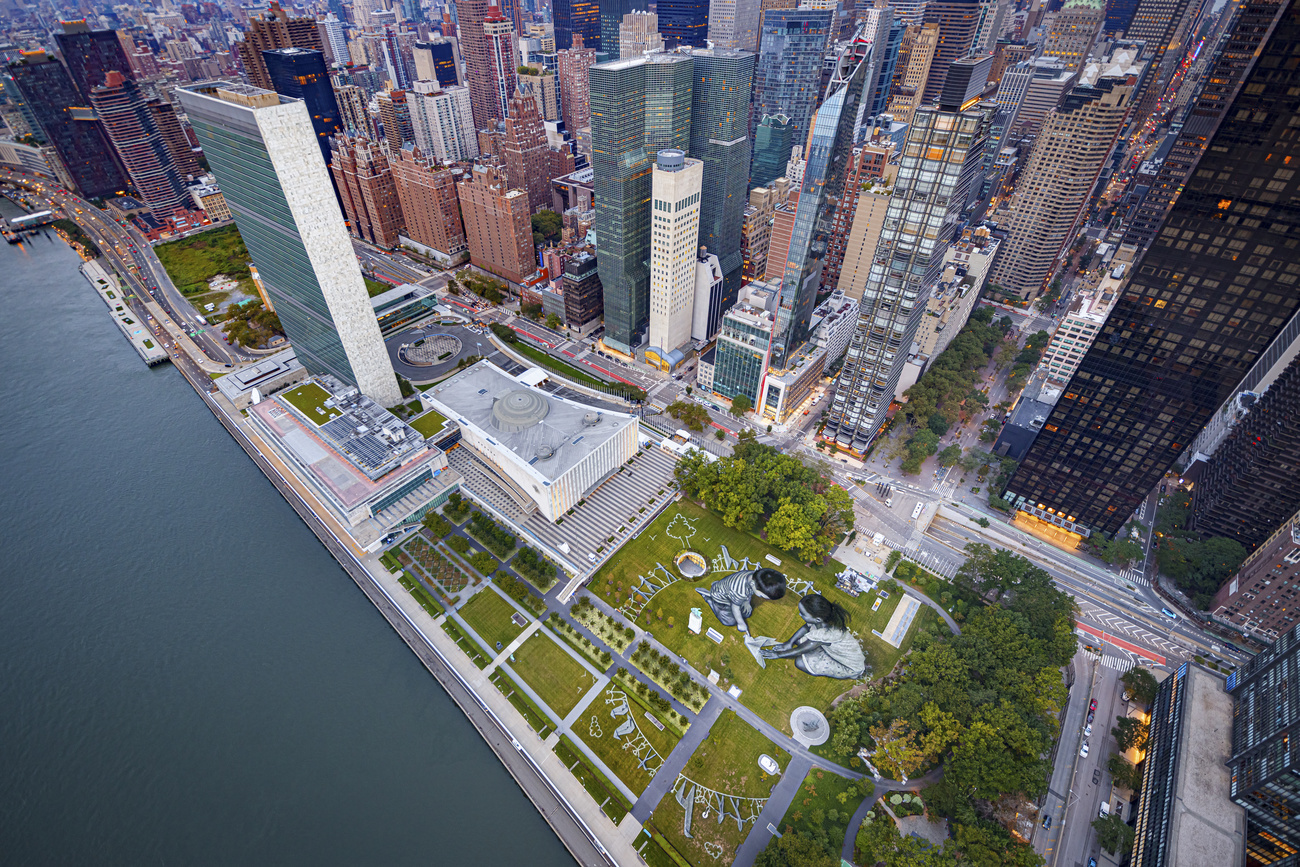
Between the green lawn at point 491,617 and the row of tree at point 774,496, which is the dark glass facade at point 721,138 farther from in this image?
the green lawn at point 491,617

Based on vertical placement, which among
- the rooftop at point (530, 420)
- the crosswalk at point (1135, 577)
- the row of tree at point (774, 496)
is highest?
the rooftop at point (530, 420)

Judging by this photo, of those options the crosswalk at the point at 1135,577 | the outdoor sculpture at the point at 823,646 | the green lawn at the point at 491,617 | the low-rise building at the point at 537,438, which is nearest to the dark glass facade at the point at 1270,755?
the crosswalk at the point at 1135,577

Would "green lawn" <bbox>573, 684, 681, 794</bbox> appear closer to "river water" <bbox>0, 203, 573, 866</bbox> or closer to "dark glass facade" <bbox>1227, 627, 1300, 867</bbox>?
"river water" <bbox>0, 203, 573, 866</bbox>

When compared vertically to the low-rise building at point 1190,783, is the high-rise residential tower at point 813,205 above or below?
above

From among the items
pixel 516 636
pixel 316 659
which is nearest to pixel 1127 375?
pixel 516 636

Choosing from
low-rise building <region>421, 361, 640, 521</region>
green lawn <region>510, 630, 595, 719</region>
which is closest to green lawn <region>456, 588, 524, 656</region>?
green lawn <region>510, 630, 595, 719</region>
